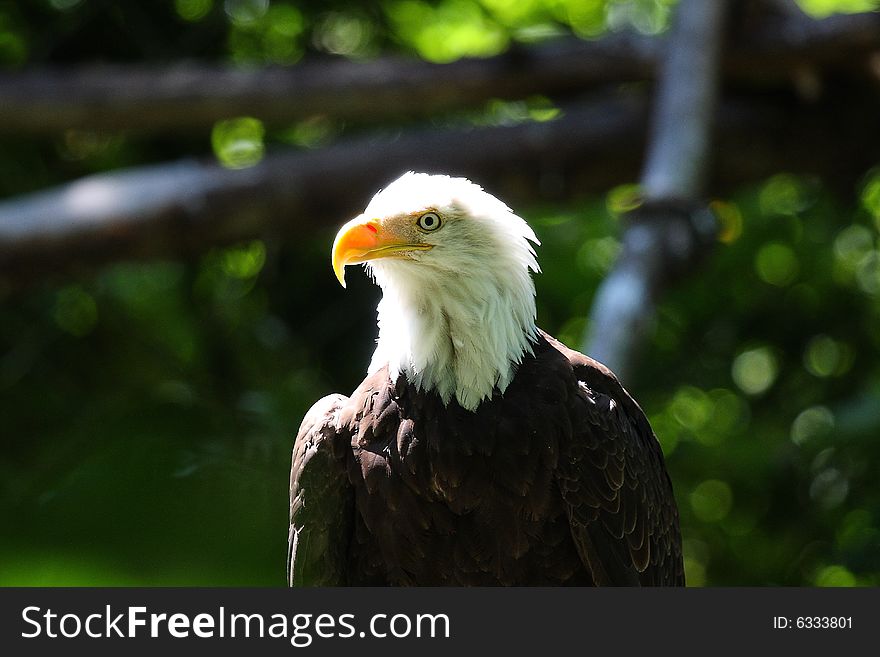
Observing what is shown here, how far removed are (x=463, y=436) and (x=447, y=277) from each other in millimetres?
475

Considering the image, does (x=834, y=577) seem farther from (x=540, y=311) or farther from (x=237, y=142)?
(x=237, y=142)

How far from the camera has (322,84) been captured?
21.5ft

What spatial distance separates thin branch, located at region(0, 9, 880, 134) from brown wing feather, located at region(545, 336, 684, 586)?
11.2 feet

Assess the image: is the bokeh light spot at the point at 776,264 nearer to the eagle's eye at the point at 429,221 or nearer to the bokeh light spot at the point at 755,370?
the bokeh light spot at the point at 755,370

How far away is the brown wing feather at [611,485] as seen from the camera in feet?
10.6

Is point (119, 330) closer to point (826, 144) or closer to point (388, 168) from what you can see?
point (388, 168)

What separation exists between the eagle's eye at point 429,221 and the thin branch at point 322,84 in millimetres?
3502

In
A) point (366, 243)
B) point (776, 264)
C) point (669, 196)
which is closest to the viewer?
point (366, 243)

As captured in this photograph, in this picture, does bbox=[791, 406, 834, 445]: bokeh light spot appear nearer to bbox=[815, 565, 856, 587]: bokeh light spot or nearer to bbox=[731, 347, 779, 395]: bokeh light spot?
bbox=[731, 347, 779, 395]: bokeh light spot

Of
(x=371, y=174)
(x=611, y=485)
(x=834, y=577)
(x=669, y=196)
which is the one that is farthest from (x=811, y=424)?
(x=611, y=485)

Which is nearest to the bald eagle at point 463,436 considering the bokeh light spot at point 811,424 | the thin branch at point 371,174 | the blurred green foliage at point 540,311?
the blurred green foliage at point 540,311

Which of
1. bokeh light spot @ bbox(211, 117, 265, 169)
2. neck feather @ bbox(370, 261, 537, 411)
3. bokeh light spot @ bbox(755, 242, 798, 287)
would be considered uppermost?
bokeh light spot @ bbox(211, 117, 265, 169)

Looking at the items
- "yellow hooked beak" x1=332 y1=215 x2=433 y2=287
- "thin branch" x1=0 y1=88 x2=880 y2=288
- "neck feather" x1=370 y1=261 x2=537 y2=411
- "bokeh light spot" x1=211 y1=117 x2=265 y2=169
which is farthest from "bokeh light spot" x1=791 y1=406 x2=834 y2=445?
"bokeh light spot" x1=211 y1=117 x2=265 y2=169

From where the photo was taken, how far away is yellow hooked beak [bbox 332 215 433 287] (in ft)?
10.3
